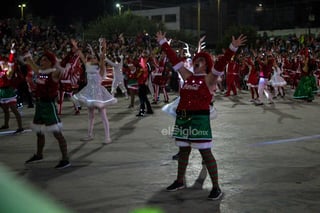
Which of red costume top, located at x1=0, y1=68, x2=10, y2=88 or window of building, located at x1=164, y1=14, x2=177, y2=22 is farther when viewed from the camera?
window of building, located at x1=164, y1=14, x2=177, y2=22

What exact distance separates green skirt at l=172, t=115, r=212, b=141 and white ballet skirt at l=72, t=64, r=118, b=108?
A: 3820 mm

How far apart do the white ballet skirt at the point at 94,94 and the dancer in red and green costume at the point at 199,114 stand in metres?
3.76

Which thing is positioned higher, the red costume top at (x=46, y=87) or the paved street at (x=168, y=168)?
the red costume top at (x=46, y=87)

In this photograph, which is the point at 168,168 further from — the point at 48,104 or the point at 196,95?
the point at 48,104

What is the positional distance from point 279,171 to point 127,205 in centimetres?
272

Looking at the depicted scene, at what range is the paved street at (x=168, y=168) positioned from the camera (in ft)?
18.4

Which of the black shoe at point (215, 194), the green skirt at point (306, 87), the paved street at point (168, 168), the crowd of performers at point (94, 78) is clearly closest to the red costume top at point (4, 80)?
the crowd of performers at point (94, 78)

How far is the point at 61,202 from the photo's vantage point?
18.5 ft

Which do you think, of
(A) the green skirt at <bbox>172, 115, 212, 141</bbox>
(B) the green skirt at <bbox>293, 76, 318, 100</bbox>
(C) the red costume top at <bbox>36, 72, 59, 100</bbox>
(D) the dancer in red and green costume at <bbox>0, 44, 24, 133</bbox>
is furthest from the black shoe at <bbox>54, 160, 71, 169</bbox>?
(B) the green skirt at <bbox>293, 76, 318, 100</bbox>

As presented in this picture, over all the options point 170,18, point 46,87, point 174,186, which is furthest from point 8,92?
point 170,18

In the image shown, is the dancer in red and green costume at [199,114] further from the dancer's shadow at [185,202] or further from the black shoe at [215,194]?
the dancer's shadow at [185,202]

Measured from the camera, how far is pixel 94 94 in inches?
379

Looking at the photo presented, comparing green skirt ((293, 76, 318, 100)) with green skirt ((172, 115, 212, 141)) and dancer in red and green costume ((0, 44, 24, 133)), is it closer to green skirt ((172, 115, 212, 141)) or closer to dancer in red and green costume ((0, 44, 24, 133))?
dancer in red and green costume ((0, 44, 24, 133))

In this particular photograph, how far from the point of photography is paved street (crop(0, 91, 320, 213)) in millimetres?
5605
